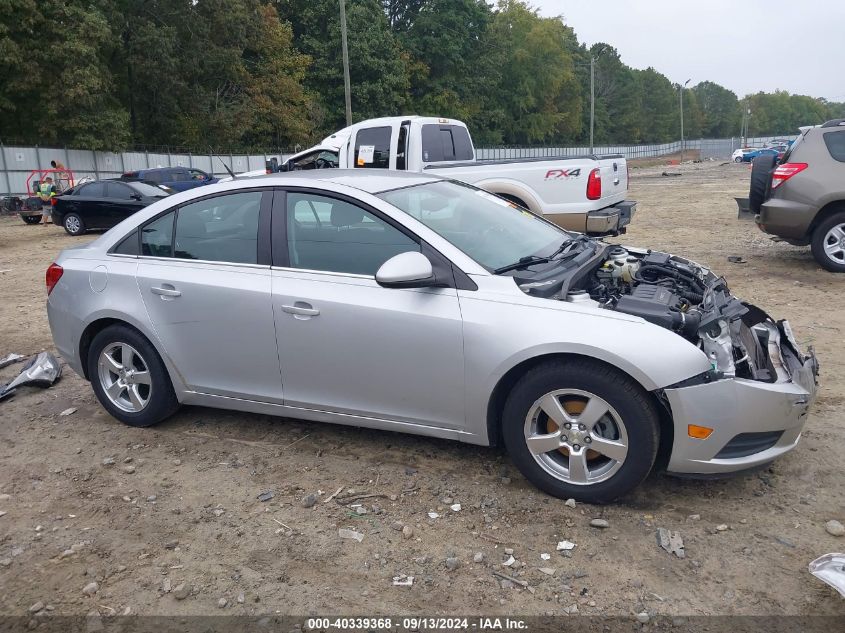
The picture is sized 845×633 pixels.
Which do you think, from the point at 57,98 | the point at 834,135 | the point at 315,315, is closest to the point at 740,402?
the point at 315,315

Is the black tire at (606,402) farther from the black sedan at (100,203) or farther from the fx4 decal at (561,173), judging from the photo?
the black sedan at (100,203)

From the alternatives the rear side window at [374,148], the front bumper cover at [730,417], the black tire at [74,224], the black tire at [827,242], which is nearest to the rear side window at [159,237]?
the front bumper cover at [730,417]

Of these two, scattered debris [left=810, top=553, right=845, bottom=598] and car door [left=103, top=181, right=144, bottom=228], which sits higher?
car door [left=103, top=181, right=144, bottom=228]

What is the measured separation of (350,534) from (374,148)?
895 cm

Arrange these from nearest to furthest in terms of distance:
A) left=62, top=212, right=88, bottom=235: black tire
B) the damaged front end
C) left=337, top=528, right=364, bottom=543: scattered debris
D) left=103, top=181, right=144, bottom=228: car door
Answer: the damaged front end < left=337, top=528, right=364, bottom=543: scattered debris < left=103, top=181, right=144, bottom=228: car door < left=62, top=212, right=88, bottom=235: black tire

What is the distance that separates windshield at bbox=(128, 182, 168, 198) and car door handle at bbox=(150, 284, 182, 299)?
14.0 m

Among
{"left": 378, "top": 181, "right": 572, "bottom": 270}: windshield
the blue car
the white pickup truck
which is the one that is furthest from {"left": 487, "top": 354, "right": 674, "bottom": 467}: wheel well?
the blue car

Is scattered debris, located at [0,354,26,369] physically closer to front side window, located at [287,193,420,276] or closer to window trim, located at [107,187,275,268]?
window trim, located at [107,187,275,268]

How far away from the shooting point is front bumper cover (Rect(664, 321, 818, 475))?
3328 mm

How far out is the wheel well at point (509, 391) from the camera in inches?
135

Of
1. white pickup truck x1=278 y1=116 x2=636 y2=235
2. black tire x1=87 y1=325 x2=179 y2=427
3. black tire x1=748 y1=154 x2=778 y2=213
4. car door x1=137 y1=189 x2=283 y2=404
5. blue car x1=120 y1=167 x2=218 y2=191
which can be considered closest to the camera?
car door x1=137 y1=189 x2=283 y2=404

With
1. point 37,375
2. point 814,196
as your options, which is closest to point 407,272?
point 37,375

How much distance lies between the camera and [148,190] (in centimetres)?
1773

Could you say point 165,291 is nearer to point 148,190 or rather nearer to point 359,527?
point 359,527
